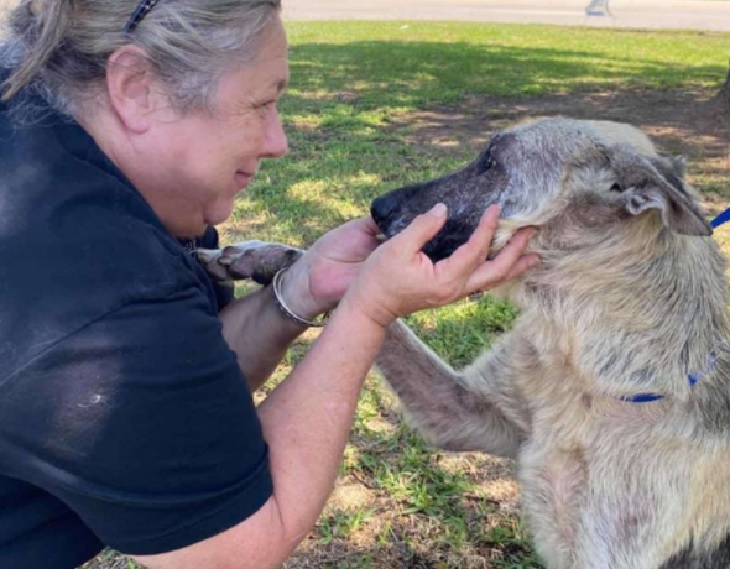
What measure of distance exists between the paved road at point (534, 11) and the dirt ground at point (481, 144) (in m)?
13.2

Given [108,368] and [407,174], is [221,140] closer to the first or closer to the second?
[108,368]

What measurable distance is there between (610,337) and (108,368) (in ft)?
5.45

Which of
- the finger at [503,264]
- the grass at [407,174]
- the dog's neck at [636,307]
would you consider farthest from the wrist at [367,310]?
the grass at [407,174]

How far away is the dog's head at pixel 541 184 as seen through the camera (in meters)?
2.77

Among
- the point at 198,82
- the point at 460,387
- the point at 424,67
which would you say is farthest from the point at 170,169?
the point at 424,67

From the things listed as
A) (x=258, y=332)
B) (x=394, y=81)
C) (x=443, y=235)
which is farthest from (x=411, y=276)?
(x=394, y=81)

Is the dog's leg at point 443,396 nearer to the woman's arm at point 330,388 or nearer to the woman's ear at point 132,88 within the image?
the woman's arm at point 330,388

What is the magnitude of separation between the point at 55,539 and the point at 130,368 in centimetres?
65

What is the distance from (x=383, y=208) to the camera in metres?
2.84

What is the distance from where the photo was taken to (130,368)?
1.84 m

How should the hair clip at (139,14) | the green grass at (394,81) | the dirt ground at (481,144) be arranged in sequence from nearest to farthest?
the hair clip at (139,14), the dirt ground at (481,144), the green grass at (394,81)

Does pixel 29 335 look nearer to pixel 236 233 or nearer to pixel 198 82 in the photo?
pixel 198 82

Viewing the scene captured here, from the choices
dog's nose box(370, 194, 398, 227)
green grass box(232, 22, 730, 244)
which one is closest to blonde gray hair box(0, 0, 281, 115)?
dog's nose box(370, 194, 398, 227)

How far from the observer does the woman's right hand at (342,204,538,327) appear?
223cm
